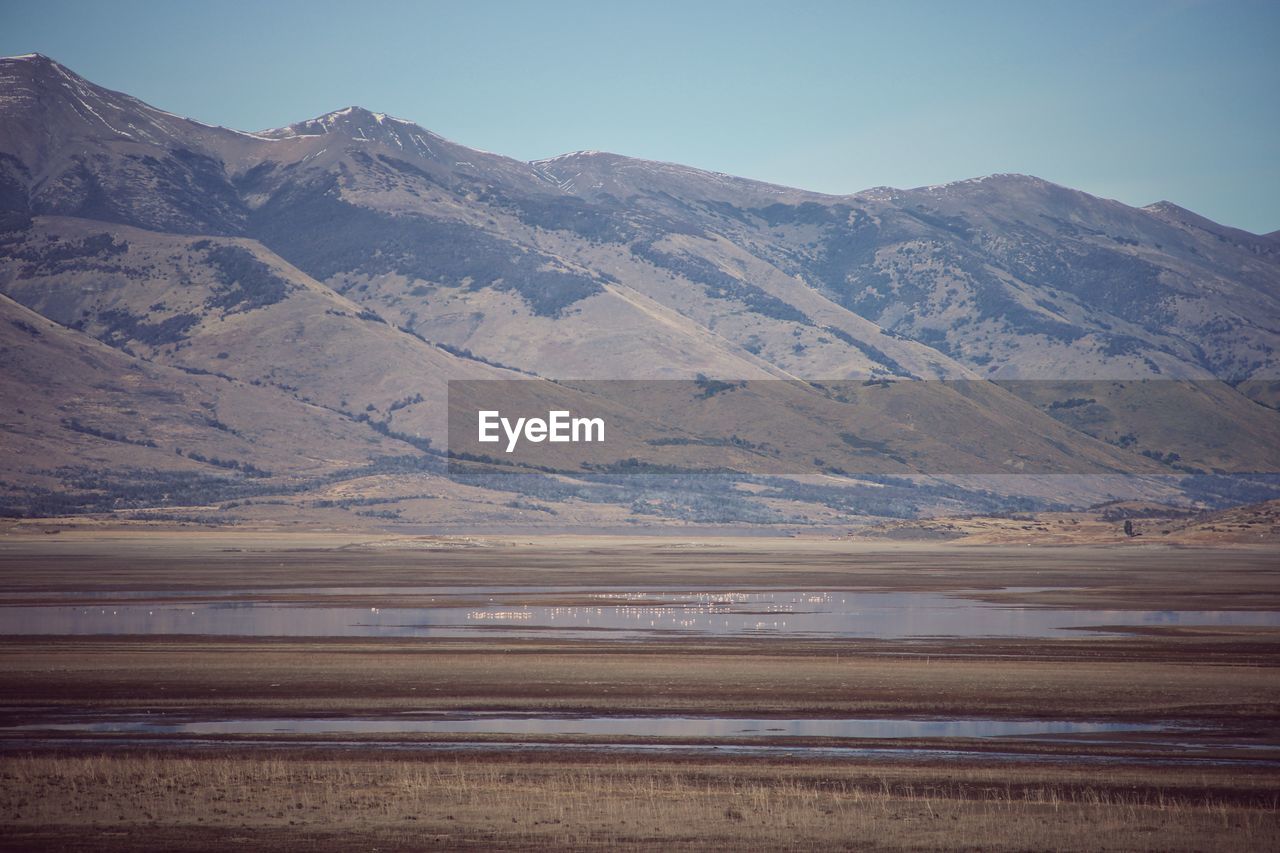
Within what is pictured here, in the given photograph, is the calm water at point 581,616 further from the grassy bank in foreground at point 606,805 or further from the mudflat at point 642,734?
the grassy bank in foreground at point 606,805

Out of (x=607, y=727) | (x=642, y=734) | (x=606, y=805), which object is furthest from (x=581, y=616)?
Result: (x=606, y=805)

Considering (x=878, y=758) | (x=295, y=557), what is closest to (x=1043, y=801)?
(x=878, y=758)

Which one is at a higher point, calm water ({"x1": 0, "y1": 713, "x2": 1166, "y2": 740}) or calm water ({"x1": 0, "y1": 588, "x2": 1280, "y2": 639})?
calm water ({"x1": 0, "y1": 713, "x2": 1166, "y2": 740})

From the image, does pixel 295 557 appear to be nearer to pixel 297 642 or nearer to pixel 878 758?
pixel 297 642

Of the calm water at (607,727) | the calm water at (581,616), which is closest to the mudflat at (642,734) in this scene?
the calm water at (607,727)

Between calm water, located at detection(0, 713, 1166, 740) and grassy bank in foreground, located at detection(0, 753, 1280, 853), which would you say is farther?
calm water, located at detection(0, 713, 1166, 740)

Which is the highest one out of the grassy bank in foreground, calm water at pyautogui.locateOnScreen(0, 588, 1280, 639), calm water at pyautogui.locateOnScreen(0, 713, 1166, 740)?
the grassy bank in foreground

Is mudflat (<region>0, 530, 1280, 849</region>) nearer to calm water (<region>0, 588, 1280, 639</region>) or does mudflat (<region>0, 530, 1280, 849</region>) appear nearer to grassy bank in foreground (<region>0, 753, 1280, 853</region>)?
grassy bank in foreground (<region>0, 753, 1280, 853</region>)

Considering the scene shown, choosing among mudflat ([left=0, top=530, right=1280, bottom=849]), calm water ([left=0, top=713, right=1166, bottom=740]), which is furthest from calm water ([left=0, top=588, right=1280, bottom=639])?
calm water ([left=0, top=713, right=1166, bottom=740])
